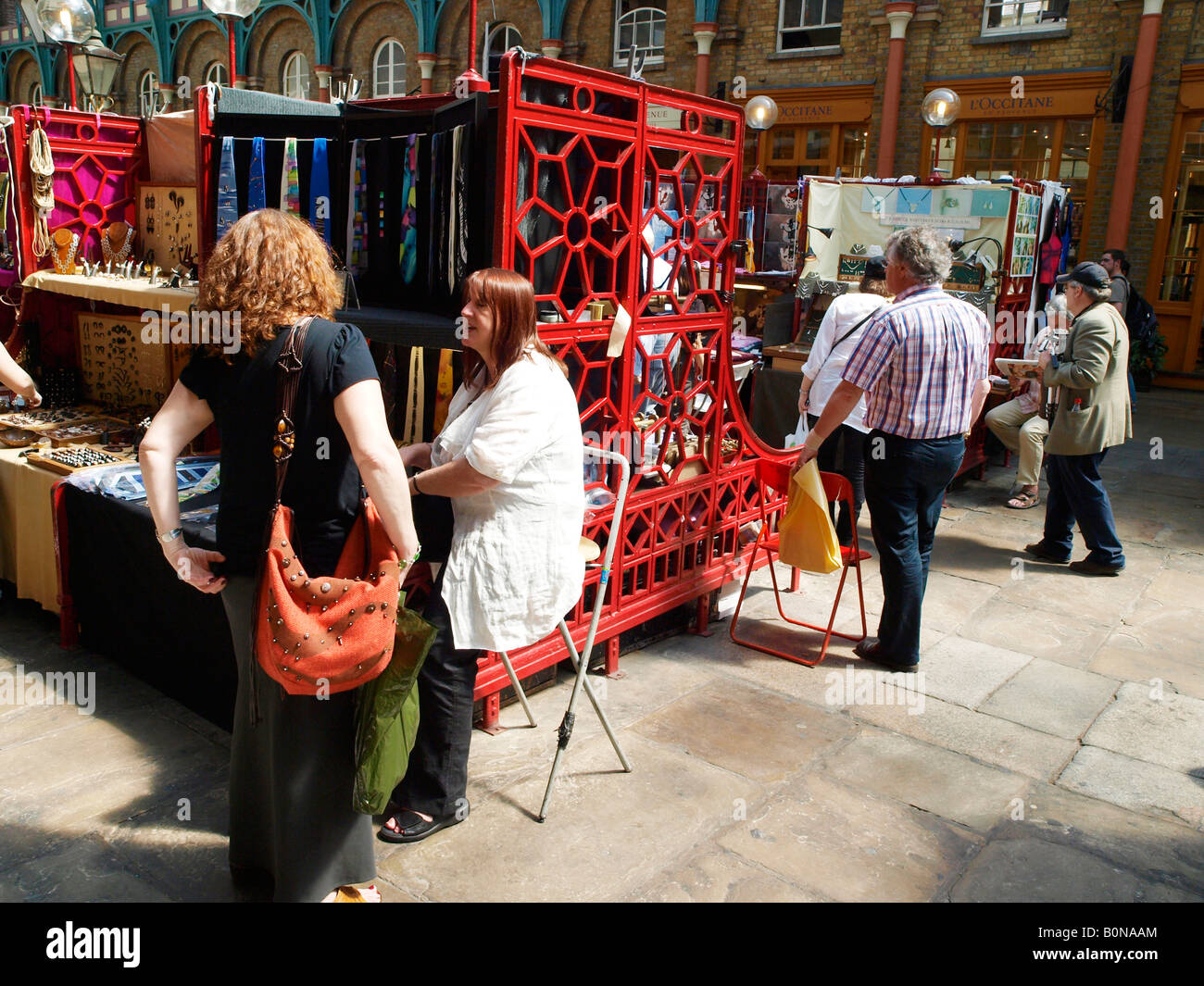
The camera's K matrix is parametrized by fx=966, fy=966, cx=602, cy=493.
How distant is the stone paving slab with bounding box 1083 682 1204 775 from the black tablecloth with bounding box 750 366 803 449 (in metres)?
4.10

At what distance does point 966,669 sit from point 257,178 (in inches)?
170

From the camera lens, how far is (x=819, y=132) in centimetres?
1588

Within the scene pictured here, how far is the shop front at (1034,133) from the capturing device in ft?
44.0

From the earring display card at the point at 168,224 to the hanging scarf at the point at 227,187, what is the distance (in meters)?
0.68

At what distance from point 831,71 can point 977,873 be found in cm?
1476

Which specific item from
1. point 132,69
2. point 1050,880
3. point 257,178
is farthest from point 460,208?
point 132,69

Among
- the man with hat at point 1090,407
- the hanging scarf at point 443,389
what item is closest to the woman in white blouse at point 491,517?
the hanging scarf at point 443,389

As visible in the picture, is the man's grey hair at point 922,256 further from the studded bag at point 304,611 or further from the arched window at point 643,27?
the arched window at point 643,27

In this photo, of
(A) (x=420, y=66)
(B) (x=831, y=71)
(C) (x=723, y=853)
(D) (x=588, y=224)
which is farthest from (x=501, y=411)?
(A) (x=420, y=66)

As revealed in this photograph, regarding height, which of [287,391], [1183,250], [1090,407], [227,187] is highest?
[1183,250]

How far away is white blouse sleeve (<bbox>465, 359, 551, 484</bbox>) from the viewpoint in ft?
9.19

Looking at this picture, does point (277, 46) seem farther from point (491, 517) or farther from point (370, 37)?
point (491, 517)

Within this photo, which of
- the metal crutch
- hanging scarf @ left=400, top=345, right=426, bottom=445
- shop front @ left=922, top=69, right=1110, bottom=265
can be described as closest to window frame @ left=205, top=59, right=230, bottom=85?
shop front @ left=922, top=69, right=1110, bottom=265

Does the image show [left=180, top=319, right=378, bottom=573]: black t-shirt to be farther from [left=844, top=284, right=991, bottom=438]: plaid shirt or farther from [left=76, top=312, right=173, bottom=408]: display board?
[left=76, top=312, right=173, bottom=408]: display board
